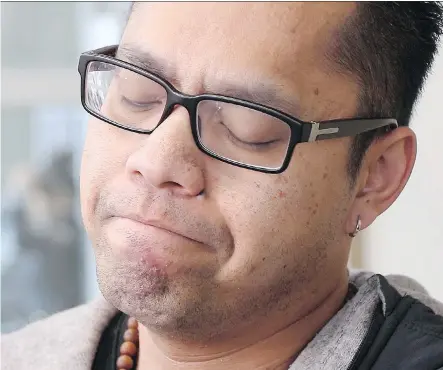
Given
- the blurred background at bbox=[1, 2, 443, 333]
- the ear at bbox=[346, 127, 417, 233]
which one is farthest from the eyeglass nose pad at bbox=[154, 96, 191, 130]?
the blurred background at bbox=[1, 2, 443, 333]

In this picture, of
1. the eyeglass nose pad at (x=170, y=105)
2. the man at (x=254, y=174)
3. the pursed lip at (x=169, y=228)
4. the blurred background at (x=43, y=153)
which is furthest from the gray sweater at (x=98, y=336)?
the blurred background at (x=43, y=153)

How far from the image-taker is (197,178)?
810 mm

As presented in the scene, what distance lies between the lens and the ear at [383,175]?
3.12ft

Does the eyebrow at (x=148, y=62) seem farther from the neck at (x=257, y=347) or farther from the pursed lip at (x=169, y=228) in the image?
the neck at (x=257, y=347)

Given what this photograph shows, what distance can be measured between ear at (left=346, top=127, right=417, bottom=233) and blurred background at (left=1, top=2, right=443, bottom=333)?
117cm

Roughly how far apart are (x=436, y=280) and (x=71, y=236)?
109 centimetres

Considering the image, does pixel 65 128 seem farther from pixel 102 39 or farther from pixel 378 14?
pixel 378 14

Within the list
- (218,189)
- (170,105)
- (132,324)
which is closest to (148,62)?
(170,105)

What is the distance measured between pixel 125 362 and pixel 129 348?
0.08 feet

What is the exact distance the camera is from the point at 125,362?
1.07 meters

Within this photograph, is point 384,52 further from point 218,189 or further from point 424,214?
point 424,214

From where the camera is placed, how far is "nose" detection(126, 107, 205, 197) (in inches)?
31.5

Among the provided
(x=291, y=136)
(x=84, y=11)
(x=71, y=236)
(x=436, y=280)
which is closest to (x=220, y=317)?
(x=291, y=136)

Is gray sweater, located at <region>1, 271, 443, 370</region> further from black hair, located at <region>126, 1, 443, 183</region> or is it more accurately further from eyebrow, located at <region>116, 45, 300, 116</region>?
eyebrow, located at <region>116, 45, 300, 116</region>
